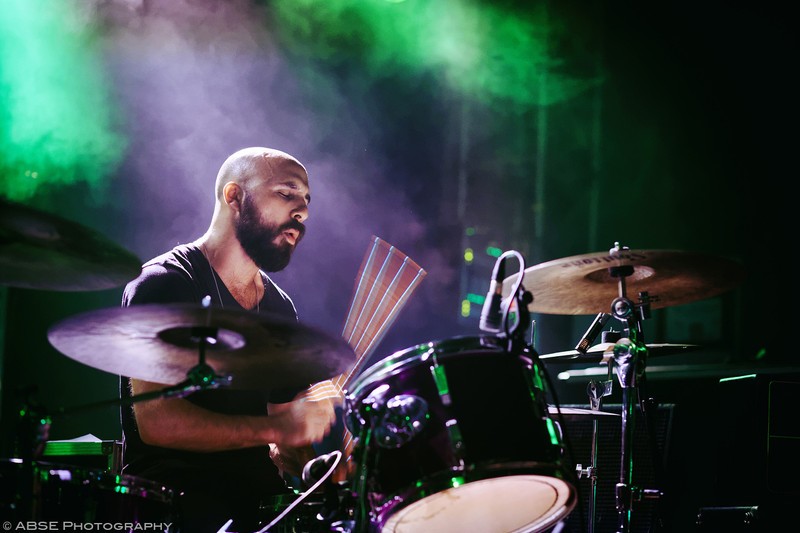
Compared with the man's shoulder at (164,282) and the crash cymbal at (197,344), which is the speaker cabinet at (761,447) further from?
the man's shoulder at (164,282)

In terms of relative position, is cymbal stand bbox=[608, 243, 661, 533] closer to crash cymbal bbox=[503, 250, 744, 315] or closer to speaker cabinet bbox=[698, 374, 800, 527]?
crash cymbal bbox=[503, 250, 744, 315]

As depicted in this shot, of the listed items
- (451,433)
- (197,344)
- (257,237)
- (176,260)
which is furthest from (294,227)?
(451,433)

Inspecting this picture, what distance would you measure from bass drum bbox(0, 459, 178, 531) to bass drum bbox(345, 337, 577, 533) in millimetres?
588

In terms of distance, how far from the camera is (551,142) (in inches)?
271

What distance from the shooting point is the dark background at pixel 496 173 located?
13.1ft

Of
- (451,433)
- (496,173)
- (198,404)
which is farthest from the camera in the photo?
(496,173)

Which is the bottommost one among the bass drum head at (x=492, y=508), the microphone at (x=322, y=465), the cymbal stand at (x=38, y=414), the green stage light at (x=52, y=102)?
the bass drum head at (x=492, y=508)

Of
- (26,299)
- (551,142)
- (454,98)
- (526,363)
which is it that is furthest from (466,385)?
(551,142)

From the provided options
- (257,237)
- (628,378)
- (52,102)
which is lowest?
(628,378)

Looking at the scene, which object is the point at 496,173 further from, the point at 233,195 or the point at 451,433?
the point at 451,433

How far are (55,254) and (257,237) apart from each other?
4.26 ft

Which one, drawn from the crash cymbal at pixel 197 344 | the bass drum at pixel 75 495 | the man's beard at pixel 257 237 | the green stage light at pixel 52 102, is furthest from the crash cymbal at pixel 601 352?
the green stage light at pixel 52 102

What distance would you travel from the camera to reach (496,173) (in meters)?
6.88

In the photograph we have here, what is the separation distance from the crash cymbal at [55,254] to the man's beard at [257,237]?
1.04 meters
